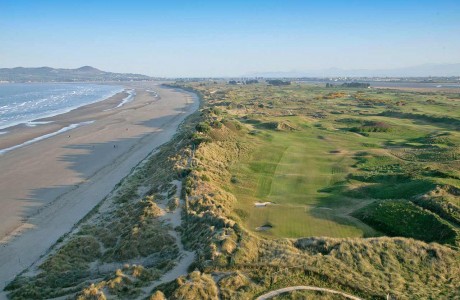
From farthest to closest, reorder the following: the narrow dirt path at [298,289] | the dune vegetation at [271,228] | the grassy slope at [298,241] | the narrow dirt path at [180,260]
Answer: the narrow dirt path at [180,260] → the dune vegetation at [271,228] → the grassy slope at [298,241] → the narrow dirt path at [298,289]

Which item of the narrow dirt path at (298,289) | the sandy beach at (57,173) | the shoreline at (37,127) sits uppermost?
the narrow dirt path at (298,289)

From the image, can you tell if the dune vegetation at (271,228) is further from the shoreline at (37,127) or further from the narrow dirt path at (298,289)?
the shoreline at (37,127)

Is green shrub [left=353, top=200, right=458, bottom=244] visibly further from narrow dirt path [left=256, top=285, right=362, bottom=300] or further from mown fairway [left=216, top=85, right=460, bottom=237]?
narrow dirt path [left=256, top=285, right=362, bottom=300]

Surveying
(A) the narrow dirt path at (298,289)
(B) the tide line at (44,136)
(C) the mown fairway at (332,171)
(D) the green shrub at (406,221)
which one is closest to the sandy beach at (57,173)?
(B) the tide line at (44,136)

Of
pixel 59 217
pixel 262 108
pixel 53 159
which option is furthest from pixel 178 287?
pixel 262 108

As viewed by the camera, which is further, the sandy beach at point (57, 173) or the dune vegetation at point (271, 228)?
the sandy beach at point (57, 173)

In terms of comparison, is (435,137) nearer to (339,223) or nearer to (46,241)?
(339,223)
